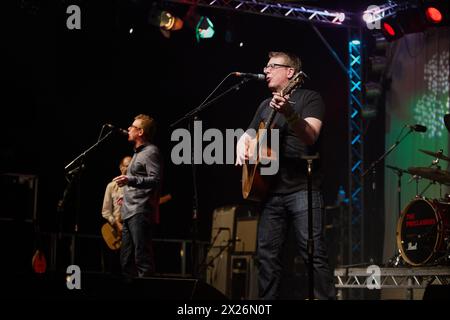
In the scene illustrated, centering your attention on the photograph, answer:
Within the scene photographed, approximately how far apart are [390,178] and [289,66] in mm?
5766

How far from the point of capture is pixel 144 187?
20.7ft

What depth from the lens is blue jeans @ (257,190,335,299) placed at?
14.2 ft

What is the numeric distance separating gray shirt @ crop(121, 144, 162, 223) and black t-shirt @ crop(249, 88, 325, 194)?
2057 millimetres

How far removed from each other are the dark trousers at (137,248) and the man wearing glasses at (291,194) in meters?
1.94

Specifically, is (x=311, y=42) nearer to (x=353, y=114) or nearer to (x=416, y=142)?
(x=353, y=114)

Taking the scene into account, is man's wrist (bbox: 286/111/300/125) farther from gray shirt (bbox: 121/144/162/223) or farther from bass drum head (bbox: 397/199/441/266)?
bass drum head (bbox: 397/199/441/266)

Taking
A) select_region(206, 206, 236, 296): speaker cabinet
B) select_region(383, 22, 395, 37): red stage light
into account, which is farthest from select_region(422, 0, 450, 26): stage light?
select_region(206, 206, 236, 296): speaker cabinet

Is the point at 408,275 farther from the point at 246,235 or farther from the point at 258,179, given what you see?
the point at 258,179

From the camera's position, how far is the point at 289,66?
15.3 feet

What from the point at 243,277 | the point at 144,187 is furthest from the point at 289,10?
the point at 144,187

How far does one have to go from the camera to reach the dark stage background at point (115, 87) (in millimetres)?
9984

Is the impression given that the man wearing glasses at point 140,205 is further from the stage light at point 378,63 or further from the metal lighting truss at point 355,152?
the stage light at point 378,63

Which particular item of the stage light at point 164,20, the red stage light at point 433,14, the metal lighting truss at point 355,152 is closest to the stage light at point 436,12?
the red stage light at point 433,14
